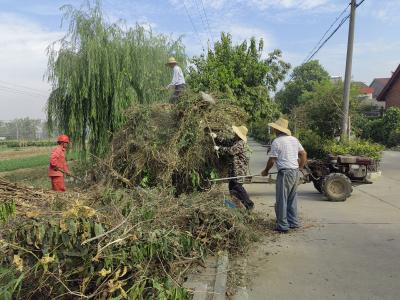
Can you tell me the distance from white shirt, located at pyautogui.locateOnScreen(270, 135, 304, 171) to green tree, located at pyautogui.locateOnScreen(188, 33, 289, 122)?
417 inches

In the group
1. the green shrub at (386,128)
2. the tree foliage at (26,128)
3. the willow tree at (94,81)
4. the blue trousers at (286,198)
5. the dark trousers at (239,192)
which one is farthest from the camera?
the tree foliage at (26,128)

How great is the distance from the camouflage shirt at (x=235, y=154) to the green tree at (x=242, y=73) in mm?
10301

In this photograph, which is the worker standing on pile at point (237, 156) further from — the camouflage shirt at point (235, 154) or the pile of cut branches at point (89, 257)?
the pile of cut branches at point (89, 257)

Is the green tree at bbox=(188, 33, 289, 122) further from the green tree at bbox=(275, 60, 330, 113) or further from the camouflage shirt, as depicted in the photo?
the green tree at bbox=(275, 60, 330, 113)

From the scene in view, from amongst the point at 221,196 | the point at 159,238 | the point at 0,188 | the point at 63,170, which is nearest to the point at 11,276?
the point at 159,238

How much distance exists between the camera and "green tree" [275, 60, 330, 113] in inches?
2510

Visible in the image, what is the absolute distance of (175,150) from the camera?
721 cm

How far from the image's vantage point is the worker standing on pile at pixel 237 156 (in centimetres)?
753

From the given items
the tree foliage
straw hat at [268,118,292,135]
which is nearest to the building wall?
straw hat at [268,118,292,135]

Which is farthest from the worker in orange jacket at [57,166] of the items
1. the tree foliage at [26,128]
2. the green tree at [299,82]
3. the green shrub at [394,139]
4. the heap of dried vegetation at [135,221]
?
the tree foliage at [26,128]

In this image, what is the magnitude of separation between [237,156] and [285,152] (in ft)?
2.90

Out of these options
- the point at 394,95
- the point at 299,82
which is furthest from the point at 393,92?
the point at 299,82

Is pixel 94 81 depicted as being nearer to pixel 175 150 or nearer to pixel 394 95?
pixel 175 150

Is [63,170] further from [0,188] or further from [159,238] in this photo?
[159,238]
